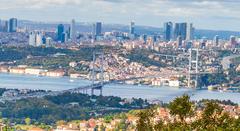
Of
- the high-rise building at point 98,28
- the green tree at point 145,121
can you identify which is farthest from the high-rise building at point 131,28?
the green tree at point 145,121

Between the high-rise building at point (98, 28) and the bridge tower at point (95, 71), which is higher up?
the high-rise building at point (98, 28)

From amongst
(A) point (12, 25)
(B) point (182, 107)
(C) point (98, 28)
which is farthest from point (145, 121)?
(C) point (98, 28)

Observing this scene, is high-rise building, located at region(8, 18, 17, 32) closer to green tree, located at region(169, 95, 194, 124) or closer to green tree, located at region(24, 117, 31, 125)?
green tree, located at region(24, 117, 31, 125)

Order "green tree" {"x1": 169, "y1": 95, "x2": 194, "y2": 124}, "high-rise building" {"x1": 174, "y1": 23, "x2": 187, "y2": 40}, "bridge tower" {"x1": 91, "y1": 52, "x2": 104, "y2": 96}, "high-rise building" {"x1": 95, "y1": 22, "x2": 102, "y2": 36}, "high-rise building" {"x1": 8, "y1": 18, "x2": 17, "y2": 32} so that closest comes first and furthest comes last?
"green tree" {"x1": 169, "y1": 95, "x2": 194, "y2": 124}
"bridge tower" {"x1": 91, "y1": 52, "x2": 104, "y2": 96}
"high-rise building" {"x1": 8, "y1": 18, "x2": 17, "y2": 32}
"high-rise building" {"x1": 174, "y1": 23, "x2": 187, "y2": 40}
"high-rise building" {"x1": 95, "y1": 22, "x2": 102, "y2": 36}

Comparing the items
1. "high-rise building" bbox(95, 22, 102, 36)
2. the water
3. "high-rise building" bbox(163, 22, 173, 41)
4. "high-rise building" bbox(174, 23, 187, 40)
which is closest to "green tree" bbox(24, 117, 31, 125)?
the water

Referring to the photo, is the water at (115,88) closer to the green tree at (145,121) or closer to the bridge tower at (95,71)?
the bridge tower at (95,71)

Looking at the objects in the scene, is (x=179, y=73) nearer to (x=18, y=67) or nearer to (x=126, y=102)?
(x=18, y=67)

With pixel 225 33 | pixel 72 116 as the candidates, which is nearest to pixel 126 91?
pixel 72 116

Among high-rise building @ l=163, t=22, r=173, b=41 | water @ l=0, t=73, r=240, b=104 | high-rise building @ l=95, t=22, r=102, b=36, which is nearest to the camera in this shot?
water @ l=0, t=73, r=240, b=104
